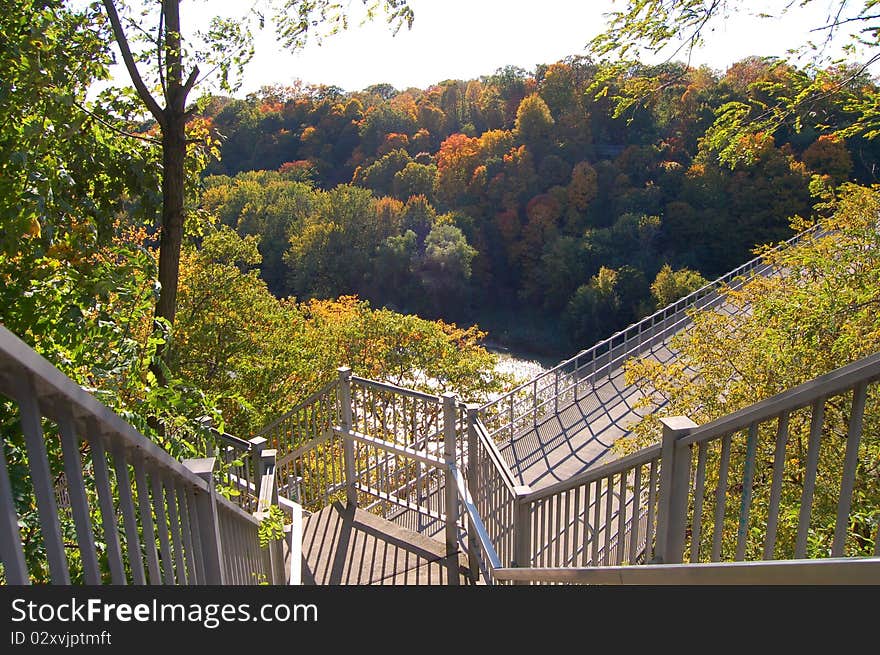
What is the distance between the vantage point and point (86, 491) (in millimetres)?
1530

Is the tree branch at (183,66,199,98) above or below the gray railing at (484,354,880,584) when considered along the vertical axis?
above

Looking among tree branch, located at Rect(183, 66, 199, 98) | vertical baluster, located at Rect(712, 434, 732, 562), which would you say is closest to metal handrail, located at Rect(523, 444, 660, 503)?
vertical baluster, located at Rect(712, 434, 732, 562)

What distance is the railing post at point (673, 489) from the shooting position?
1995mm

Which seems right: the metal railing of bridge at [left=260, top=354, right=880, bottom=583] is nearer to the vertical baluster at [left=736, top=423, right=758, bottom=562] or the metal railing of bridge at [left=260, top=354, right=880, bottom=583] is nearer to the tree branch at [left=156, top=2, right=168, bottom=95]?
the vertical baluster at [left=736, top=423, right=758, bottom=562]

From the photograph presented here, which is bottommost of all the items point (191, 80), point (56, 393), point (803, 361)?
point (803, 361)

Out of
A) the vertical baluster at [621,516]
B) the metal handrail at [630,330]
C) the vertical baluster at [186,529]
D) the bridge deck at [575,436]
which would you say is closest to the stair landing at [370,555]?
the metal handrail at [630,330]

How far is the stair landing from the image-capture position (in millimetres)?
5246

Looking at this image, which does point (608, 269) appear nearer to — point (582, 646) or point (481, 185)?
point (481, 185)

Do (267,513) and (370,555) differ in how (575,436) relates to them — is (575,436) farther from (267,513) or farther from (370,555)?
(267,513)

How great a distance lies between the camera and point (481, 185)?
42.0 m

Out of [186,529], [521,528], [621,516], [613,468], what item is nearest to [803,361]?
[521,528]

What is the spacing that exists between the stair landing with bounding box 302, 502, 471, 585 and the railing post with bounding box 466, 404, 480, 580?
0.44 ft

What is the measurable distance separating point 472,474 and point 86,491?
149 inches

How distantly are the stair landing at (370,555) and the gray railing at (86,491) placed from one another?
3255mm
